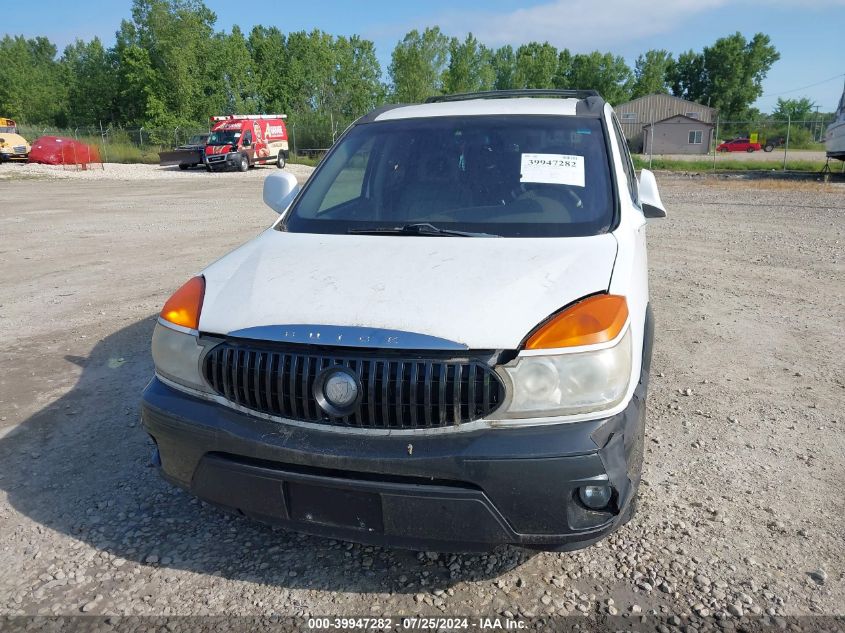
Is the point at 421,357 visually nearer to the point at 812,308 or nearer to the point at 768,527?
the point at 768,527

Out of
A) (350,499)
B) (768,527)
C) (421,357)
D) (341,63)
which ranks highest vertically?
(341,63)

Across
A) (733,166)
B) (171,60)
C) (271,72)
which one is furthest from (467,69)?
(733,166)

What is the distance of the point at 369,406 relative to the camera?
222 cm

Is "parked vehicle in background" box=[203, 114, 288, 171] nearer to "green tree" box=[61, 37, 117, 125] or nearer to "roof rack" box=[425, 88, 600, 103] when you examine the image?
"roof rack" box=[425, 88, 600, 103]

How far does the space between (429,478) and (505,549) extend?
2.26ft

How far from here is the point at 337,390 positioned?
2.24 metres

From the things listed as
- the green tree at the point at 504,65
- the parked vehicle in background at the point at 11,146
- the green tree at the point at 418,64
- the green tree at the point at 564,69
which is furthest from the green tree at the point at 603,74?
the parked vehicle in background at the point at 11,146

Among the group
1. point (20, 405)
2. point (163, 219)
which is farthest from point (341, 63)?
point (20, 405)

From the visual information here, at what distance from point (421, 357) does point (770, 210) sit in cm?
1478

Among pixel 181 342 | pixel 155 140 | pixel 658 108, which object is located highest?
pixel 658 108

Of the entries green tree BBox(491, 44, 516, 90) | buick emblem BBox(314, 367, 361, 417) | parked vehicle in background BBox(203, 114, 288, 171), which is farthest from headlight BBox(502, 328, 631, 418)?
green tree BBox(491, 44, 516, 90)

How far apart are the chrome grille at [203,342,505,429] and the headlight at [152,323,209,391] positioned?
0.26 meters

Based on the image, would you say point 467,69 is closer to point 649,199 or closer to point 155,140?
point 155,140

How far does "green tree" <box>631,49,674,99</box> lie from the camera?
317 feet
